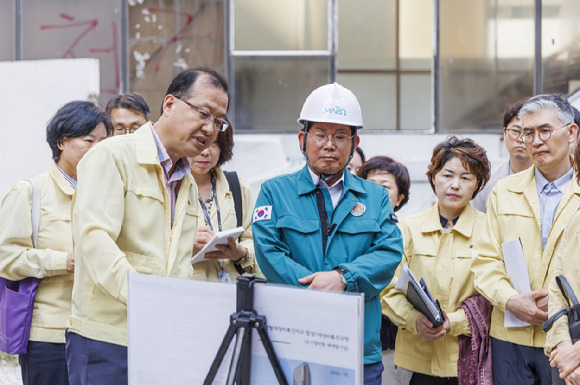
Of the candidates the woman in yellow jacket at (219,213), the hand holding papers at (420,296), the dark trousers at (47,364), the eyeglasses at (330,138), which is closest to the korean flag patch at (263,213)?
the eyeglasses at (330,138)

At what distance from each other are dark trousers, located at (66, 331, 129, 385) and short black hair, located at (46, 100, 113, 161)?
60.9 inches

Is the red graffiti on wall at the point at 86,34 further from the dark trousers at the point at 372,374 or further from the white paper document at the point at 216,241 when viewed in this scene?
the dark trousers at the point at 372,374

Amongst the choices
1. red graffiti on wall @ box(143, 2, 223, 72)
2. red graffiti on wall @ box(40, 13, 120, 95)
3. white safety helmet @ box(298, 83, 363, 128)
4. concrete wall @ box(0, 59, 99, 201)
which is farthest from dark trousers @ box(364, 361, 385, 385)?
red graffiti on wall @ box(40, 13, 120, 95)

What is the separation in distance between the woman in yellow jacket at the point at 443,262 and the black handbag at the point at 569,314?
3.07 ft

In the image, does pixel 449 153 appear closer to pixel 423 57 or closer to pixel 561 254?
pixel 561 254

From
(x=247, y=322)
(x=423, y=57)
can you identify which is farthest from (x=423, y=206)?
(x=247, y=322)

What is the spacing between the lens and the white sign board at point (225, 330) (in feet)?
6.48

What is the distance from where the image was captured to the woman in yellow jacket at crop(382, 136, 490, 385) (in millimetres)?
4203

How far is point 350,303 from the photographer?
6.40 feet

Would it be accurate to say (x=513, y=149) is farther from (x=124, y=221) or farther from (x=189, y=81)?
(x=124, y=221)

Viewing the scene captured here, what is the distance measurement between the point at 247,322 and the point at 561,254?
1.79 metres

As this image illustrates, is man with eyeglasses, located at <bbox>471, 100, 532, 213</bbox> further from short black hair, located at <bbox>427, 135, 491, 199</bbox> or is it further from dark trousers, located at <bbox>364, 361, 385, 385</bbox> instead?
dark trousers, located at <bbox>364, 361, 385, 385</bbox>

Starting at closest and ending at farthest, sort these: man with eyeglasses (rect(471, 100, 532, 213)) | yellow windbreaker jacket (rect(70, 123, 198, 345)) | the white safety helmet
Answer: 1. yellow windbreaker jacket (rect(70, 123, 198, 345))
2. the white safety helmet
3. man with eyeglasses (rect(471, 100, 532, 213))

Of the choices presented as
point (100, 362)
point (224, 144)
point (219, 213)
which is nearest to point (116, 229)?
point (100, 362)
